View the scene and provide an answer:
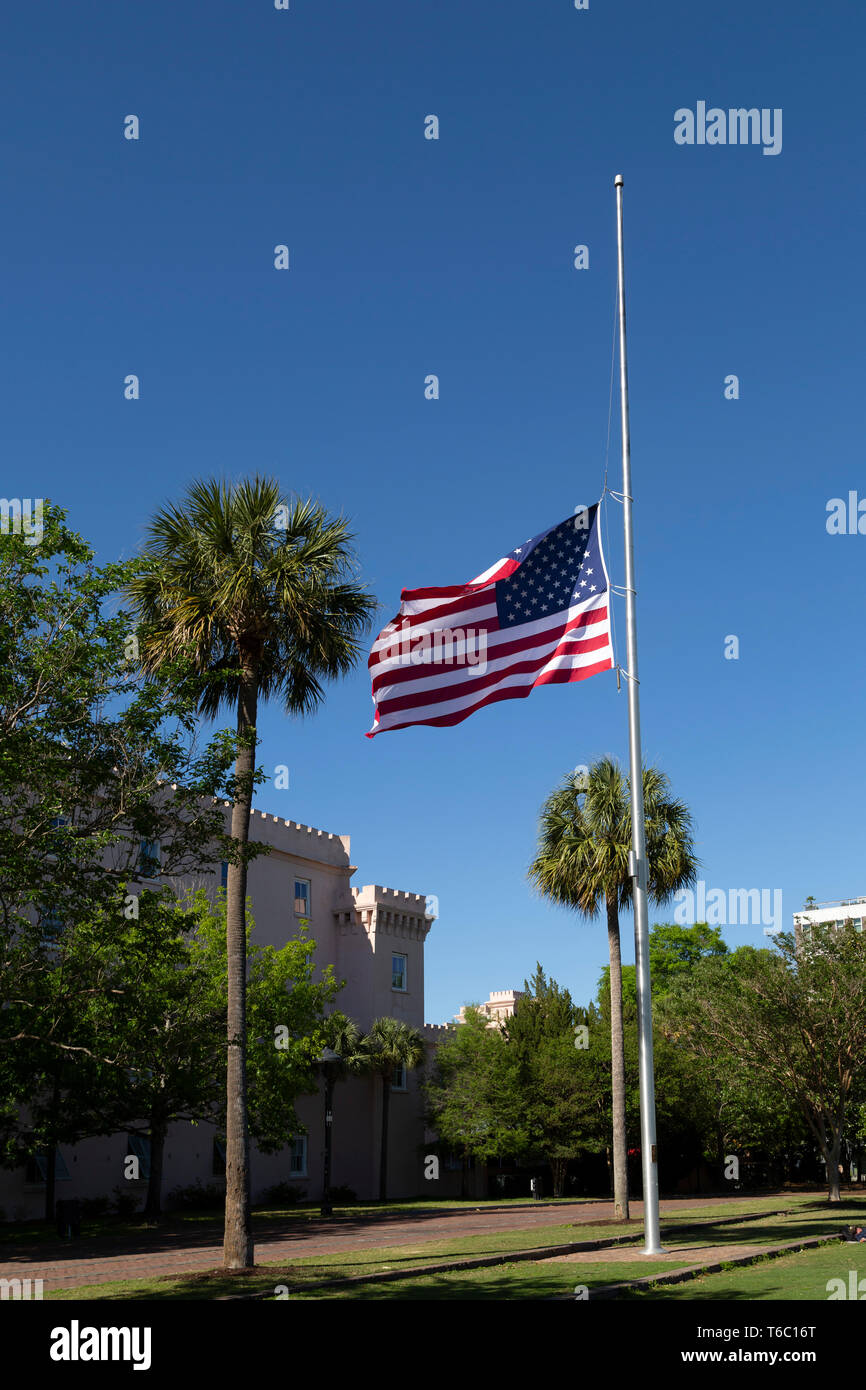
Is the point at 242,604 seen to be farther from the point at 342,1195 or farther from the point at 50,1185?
the point at 342,1195

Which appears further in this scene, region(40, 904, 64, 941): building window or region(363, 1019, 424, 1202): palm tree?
region(363, 1019, 424, 1202): palm tree

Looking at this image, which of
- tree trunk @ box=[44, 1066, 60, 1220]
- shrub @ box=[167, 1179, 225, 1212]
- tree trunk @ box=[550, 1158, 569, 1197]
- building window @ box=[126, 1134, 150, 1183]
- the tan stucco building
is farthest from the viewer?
the tan stucco building

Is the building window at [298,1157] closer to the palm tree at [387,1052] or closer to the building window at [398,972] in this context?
the palm tree at [387,1052]

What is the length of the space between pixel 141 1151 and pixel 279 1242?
1849 centimetres

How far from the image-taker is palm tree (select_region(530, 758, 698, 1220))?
32.4m

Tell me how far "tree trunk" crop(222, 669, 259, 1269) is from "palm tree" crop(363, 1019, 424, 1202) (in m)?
32.0

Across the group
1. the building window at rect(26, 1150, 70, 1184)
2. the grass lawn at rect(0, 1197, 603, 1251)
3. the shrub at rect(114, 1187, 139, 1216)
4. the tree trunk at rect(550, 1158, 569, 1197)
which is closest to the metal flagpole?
the grass lawn at rect(0, 1197, 603, 1251)

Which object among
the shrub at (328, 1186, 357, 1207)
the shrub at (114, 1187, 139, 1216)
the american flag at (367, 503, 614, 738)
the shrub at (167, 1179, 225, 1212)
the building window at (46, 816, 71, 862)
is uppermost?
the american flag at (367, 503, 614, 738)

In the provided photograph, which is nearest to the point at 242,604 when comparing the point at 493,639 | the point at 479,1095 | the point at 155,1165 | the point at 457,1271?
the point at 493,639

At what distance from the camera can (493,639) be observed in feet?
63.6

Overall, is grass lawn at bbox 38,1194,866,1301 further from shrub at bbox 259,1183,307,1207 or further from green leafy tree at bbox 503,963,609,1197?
shrub at bbox 259,1183,307,1207

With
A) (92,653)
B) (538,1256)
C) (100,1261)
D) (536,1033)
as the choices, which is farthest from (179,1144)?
(92,653)
